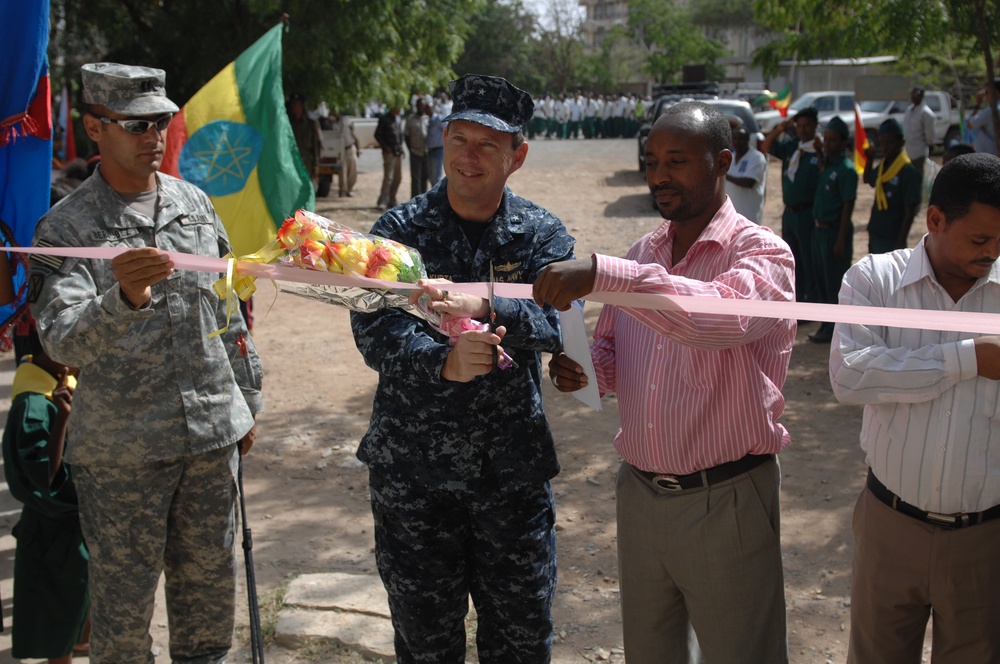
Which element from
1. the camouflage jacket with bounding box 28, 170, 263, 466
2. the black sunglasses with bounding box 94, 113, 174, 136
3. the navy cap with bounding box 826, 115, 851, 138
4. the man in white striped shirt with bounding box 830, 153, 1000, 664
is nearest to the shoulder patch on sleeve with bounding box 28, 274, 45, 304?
the camouflage jacket with bounding box 28, 170, 263, 466

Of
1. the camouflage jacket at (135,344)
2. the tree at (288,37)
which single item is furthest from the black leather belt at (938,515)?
the tree at (288,37)

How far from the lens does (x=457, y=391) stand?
2.83 metres

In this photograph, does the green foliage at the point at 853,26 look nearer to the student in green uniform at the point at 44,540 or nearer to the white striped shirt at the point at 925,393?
the white striped shirt at the point at 925,393

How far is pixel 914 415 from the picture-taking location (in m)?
2.72

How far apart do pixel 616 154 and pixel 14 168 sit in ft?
85.8

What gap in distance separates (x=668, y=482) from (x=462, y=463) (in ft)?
2.04

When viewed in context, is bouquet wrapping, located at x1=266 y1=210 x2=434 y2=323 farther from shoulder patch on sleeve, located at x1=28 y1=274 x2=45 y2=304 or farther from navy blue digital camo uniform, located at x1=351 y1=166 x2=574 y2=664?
shoulder patch on sleeve, located at x1=28 y1=274 x2=45 y2=304

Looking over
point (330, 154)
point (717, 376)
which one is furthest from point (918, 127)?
point (717, 376)

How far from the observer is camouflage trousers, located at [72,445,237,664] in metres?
3.23

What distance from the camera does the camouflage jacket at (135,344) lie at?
3.02 m

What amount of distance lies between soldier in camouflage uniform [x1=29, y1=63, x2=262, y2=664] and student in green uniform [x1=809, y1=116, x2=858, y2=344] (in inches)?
265

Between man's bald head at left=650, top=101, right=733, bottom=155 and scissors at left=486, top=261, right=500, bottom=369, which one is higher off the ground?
man's bald head at left=650, top=101, right=733, bottom=155

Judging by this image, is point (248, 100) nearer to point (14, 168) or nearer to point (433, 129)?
point (14, 168)

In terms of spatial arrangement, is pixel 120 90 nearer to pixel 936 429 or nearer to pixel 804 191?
pixel 936 429
